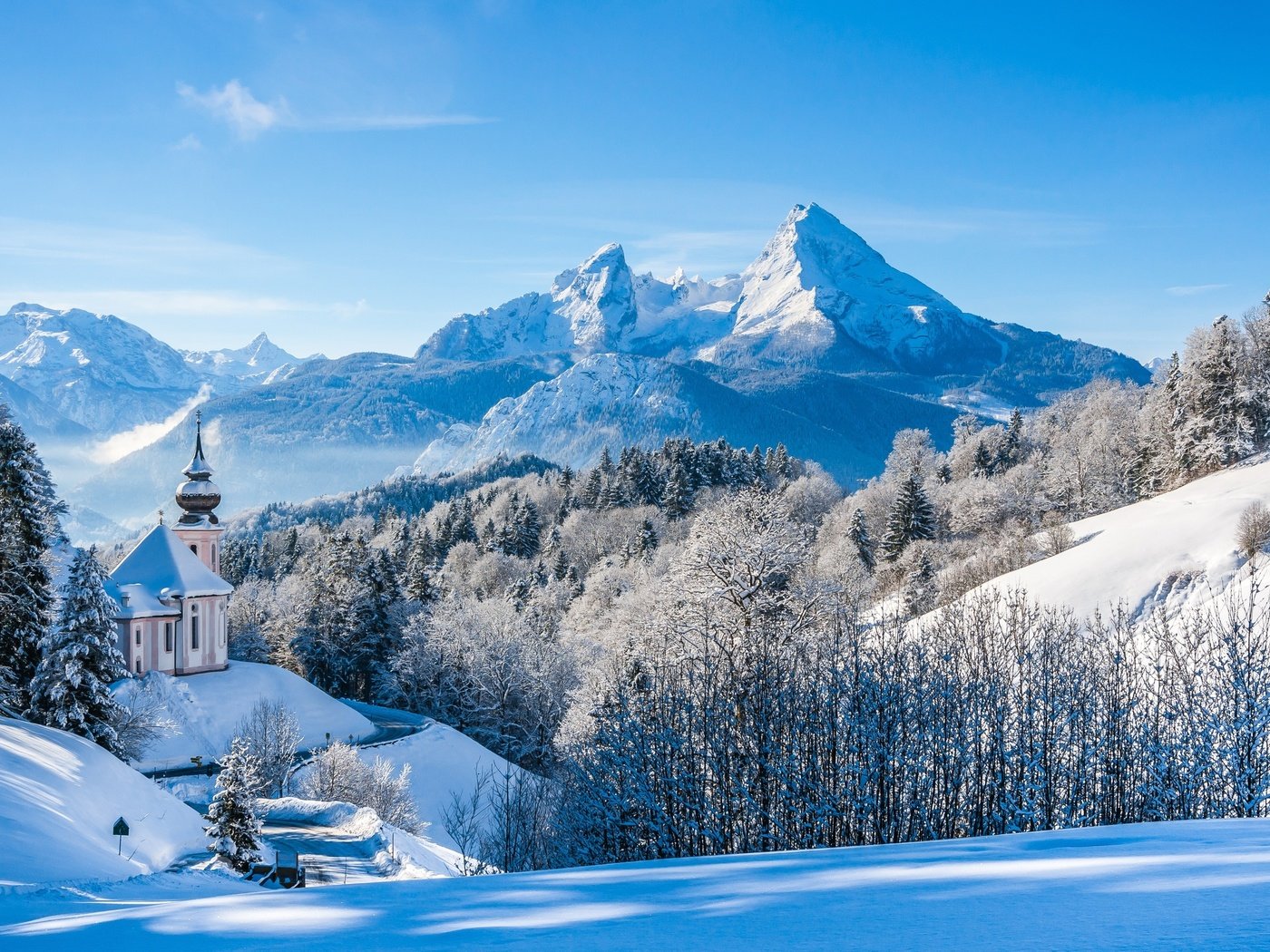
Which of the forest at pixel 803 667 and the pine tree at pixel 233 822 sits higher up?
the forest at pixel 803 667

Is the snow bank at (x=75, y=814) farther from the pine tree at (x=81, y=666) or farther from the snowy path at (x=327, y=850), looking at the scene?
the pine tree at (x=81, y=666)

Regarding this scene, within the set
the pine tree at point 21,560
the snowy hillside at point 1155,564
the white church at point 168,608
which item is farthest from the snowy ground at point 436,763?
the snowy hillside at point 1155,564

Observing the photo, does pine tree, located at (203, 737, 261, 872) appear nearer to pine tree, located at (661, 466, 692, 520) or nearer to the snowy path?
the snowy path

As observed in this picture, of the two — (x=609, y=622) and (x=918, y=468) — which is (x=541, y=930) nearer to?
(x=609, y=622)

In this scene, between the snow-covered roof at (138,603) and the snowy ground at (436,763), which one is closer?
the snowy ground at (436,763)

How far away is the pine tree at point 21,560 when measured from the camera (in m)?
23.0

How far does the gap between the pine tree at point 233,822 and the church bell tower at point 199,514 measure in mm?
29994

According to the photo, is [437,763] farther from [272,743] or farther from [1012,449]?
[1012,449]

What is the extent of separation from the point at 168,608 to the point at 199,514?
28.5ft

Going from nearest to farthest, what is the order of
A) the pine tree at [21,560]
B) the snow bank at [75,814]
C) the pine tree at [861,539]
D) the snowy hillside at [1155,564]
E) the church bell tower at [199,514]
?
the snow bank at [75,814] → the pine tree at [21,560] → the snowy hillside at [1155,564] → the church bell tower at [199,514] → the pine tree at [861,539]

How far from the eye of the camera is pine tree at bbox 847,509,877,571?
5697 cm

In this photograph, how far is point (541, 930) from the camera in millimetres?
4527

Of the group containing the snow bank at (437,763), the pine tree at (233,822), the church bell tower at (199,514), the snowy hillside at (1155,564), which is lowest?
the snow bank at (437,763)

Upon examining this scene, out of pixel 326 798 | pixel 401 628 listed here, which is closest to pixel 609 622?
pixel 401 628
